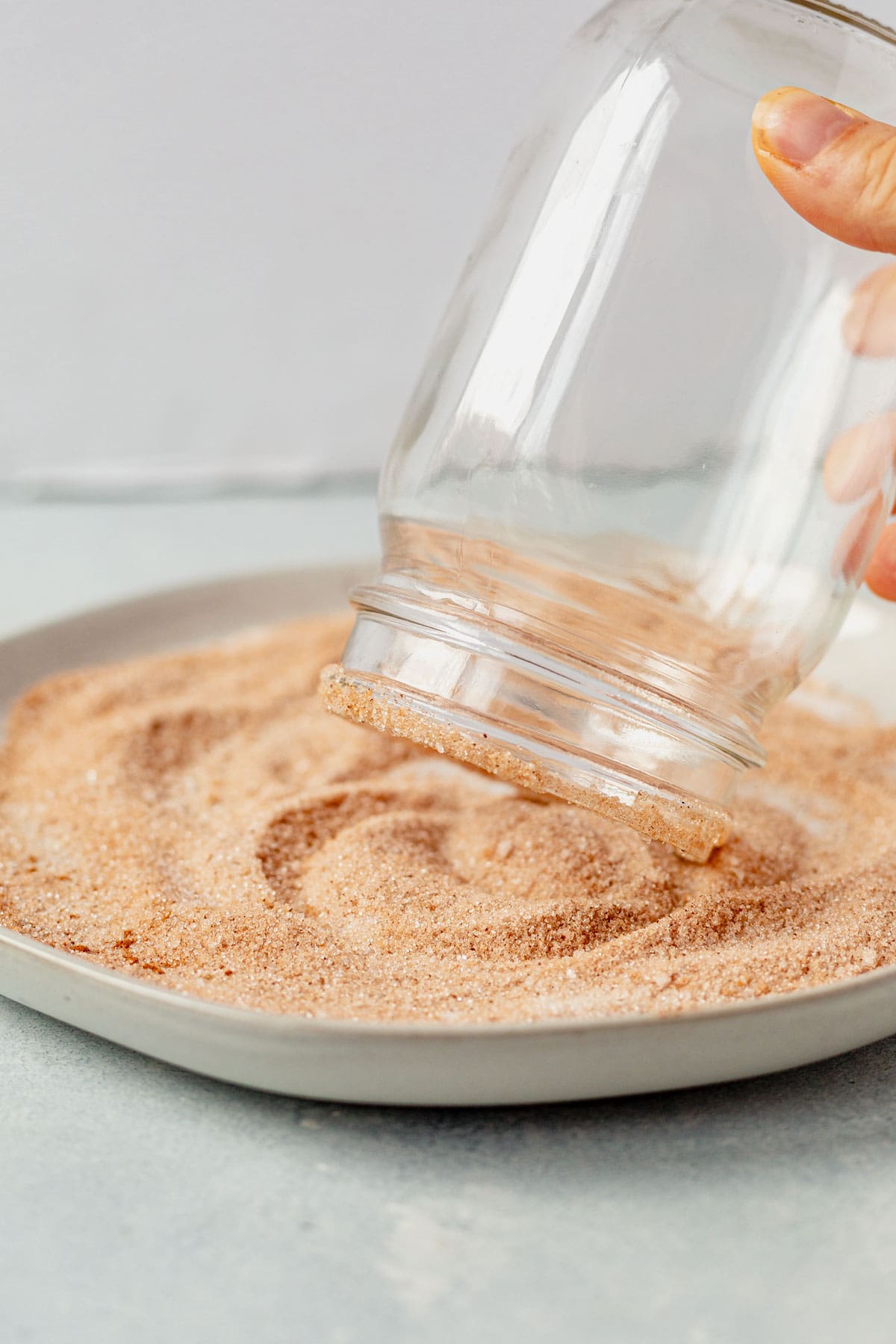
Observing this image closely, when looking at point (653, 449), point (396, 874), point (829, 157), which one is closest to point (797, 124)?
point (829, 157)

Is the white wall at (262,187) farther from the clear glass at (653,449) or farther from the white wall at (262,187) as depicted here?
the clear glass at (653,449)

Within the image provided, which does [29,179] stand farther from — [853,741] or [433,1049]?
[433,1049]

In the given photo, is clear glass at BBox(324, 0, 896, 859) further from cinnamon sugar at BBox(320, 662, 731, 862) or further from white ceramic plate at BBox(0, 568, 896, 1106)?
white ceramic plate at BBox(0, 568, 896, 1106)

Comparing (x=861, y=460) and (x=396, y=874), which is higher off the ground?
(x=861, y=460)

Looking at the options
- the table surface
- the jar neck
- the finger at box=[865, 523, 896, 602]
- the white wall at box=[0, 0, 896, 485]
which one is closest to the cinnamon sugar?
the jar neck

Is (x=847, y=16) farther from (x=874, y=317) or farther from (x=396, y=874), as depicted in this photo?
(x=396, y=874)

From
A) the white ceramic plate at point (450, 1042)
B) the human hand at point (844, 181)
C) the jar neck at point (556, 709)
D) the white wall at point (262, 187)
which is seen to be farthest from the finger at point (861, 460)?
the white wall at point (262, 187)
